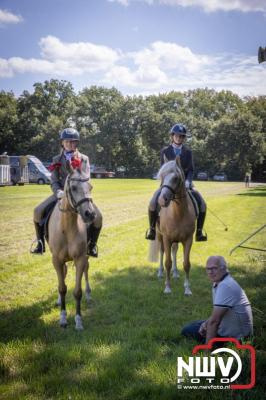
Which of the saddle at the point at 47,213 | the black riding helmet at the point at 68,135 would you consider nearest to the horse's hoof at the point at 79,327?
the saddle at the point at 47,213

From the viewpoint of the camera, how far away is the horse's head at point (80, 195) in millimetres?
5574

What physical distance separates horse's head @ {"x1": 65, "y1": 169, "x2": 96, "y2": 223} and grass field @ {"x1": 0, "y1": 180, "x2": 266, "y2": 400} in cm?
201

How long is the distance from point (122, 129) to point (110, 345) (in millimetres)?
72848

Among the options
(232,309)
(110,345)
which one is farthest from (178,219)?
(110,345)

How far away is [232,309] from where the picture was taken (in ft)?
16.4

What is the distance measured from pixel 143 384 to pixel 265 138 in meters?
76.9

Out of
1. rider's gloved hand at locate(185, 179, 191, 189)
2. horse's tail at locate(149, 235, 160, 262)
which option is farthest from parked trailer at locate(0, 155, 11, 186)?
rider's gloved hand at locate(185, 179, 191, 189)

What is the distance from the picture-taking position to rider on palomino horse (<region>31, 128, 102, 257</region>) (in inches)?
244

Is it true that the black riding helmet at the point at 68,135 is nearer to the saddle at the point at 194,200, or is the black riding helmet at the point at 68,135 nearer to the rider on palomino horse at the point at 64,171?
the rider on palomino horse at the point at 64,171

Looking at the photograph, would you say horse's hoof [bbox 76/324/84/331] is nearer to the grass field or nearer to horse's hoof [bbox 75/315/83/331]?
horse's hoof [bbox 75/315/83/331]

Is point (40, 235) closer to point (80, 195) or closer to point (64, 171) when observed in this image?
point (64, 171)

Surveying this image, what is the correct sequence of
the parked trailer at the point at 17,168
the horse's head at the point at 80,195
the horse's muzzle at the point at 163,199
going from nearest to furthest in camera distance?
the horse's head at the point at 80,195 → the horse's muzzle at the point at 163,199 → the parked trailer at the point at 17,168

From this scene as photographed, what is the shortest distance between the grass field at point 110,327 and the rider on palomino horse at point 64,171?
134cm

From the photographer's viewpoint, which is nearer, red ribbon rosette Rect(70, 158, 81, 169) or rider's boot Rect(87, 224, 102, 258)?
red ribbon rosette Rect(70, 158, 81, 169)
